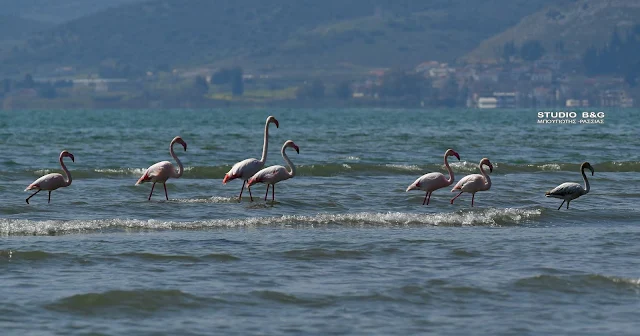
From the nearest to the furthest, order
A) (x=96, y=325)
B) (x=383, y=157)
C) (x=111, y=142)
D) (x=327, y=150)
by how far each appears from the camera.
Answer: (x=96, y=325)
(x=383, y=157)
(x=327, y=150)
(x=111, y=142)

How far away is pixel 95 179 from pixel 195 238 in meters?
13.4

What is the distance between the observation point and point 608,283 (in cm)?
1395

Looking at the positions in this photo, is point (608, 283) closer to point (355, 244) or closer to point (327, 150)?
point (355, 244)

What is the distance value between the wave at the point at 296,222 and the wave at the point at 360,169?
11.8m

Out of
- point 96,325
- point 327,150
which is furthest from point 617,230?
point 327,150

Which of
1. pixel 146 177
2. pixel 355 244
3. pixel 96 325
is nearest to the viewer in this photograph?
pixel 96 325

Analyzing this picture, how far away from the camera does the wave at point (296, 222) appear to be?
18.9 metres

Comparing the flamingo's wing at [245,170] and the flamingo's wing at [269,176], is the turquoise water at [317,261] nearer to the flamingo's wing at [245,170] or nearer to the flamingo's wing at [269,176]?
the flamingo's wing at [269,176]

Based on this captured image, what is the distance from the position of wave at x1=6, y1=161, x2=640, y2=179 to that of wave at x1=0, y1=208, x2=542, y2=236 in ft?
38.6

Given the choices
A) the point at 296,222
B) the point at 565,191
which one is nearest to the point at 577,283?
the point at 296,222

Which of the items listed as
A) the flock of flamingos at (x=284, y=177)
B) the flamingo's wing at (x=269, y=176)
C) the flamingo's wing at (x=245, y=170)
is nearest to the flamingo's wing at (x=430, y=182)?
the flock of flamingos at (x=284, y=177)

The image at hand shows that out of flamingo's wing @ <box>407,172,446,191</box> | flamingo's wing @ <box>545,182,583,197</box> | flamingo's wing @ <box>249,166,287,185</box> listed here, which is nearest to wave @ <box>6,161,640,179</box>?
flamingo's wing @ <box>249,166,287,185</box>

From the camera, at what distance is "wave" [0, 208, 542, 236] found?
62.0 ft

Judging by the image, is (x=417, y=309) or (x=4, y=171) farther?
(x=4, y=171)
